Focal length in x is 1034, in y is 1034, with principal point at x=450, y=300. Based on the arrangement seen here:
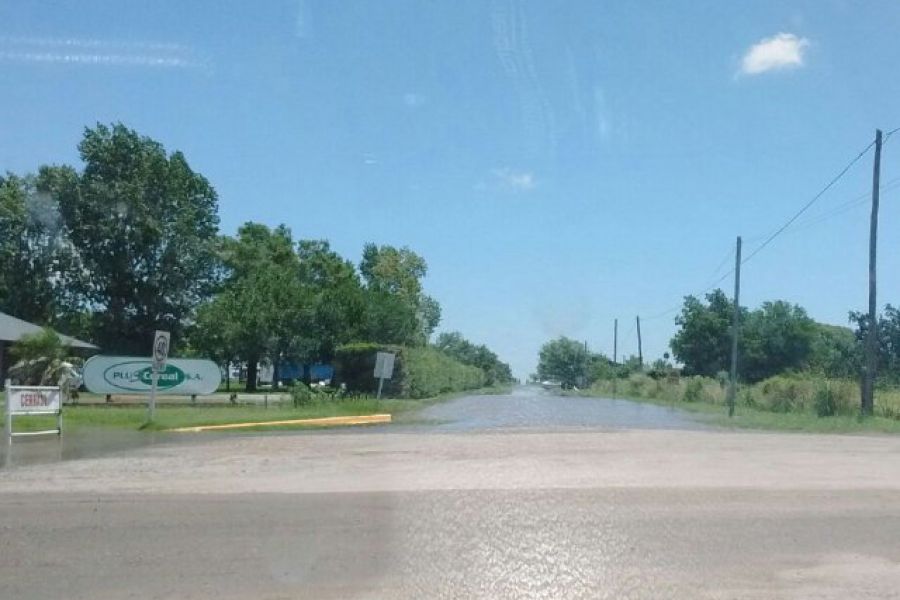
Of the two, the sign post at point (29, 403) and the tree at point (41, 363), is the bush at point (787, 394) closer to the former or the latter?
the tree at point (41, 363)

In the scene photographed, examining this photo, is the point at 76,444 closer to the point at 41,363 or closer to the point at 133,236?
the point at 41,363

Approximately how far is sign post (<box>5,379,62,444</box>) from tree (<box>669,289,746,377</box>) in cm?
8549

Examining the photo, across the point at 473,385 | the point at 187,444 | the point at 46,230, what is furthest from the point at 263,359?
the point at 187,444

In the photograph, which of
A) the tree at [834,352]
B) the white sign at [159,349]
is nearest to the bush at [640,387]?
the tree at [834,352]

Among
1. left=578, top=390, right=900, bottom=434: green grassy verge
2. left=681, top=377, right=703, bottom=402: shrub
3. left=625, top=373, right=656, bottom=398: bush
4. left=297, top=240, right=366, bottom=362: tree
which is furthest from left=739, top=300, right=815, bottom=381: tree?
left=578, top=390, right=900, bottom=434: green grassy verge

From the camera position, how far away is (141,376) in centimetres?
4200

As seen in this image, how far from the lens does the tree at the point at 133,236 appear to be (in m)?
68.8

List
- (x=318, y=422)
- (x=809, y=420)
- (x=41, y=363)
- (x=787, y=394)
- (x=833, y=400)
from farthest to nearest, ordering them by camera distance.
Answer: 1. (x=787, y=394)
2. (x=833, y=400)
3. (x=41, y=363)
4. (x=809, y=420)
5. (x=318, y=422)

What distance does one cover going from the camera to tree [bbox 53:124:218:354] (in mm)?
68750

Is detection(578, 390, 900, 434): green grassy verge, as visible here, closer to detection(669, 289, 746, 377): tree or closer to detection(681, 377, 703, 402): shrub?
detection(681, 377, 703, 402): shrub

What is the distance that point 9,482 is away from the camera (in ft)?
49.9

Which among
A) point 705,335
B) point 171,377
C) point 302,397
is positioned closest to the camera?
point 302,397

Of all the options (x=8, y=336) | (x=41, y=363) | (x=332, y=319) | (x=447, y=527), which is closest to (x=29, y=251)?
(x=8, y=336)

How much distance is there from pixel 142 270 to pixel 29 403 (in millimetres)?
48874
